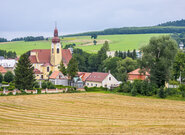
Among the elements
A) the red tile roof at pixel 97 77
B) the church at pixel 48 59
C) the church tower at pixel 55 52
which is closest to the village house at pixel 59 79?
the red tile roof at pixel 97 77

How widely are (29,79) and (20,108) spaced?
22.8 meters

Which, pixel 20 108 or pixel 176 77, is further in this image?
pixel 176 77

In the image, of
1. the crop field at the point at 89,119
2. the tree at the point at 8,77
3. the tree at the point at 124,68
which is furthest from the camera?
the tree at the point at 8,77

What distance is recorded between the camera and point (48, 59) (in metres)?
101

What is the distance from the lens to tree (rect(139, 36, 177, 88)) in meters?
58.4

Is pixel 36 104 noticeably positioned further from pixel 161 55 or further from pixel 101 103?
pixel 161 55

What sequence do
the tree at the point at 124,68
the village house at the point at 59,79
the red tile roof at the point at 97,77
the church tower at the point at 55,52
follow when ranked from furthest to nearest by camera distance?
the church tower at the point at 55,52, the village house at the point at 59,79, the tree at the point at 124,68, the red tile roof at the point at 97,77

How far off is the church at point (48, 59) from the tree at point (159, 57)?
4195 centimetres

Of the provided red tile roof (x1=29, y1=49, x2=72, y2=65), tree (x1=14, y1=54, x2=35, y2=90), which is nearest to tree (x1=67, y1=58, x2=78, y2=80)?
tree (x1=14, y1=54, x2=35, y2=90)

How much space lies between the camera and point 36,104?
43688mm

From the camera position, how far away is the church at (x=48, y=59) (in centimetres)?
9781

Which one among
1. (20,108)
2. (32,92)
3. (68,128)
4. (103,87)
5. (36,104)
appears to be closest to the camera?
(68,128)

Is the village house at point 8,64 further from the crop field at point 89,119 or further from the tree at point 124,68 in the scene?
the crop field at point 89,119

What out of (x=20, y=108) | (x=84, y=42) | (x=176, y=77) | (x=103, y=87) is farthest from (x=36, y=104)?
(x=84, y=42)
